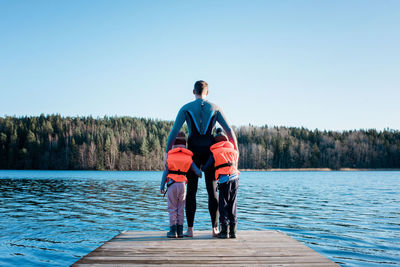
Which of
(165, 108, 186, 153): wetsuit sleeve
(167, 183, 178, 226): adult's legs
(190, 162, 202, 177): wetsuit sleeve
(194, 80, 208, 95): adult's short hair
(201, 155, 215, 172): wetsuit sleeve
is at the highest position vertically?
(194, 80, 208, 95): adult's short hair

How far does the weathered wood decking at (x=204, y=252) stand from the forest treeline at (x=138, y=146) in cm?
10907

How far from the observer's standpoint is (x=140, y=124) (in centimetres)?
14975

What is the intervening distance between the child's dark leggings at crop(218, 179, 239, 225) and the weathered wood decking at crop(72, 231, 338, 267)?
38cm

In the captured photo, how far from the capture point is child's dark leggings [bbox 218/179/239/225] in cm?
595

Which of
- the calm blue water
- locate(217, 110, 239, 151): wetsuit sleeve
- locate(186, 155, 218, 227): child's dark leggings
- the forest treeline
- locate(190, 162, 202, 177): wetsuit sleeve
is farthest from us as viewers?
the forest treeline

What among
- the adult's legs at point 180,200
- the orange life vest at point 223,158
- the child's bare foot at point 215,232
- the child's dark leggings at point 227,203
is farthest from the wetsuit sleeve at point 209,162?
the child's bare foot at point 215,232

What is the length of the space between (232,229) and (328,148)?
142 m

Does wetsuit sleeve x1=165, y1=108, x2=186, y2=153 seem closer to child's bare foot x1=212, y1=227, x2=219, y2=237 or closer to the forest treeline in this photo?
child's bare foot x1=212, y1=227, x2=219, y2=237

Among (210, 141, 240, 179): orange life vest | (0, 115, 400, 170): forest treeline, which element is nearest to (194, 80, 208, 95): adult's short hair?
(210, 141, 240, 179): orange life vest

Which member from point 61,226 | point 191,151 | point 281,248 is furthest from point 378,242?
point 61,226

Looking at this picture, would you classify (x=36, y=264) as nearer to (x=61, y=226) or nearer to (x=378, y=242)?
(x=61, y=226)

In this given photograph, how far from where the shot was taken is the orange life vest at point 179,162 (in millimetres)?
5898

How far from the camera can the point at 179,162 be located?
19.3 feet

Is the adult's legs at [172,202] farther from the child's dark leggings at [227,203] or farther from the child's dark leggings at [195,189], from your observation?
the child's dark leggings at [227,203]
